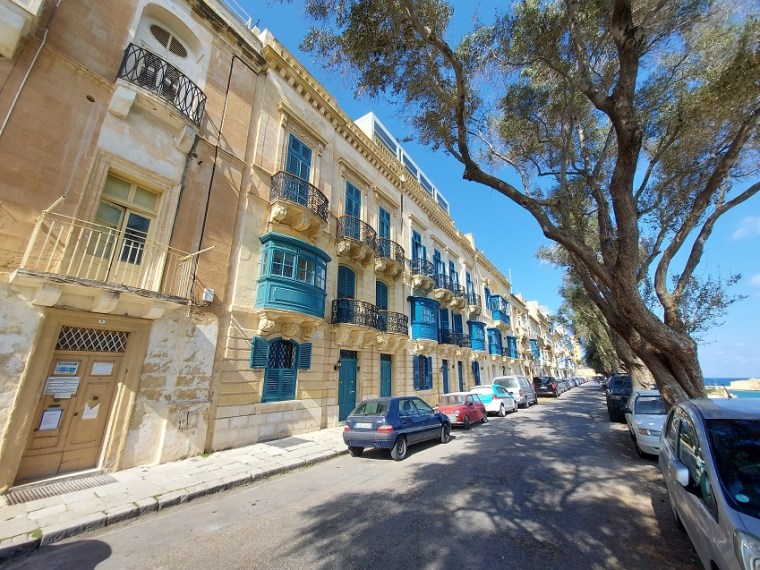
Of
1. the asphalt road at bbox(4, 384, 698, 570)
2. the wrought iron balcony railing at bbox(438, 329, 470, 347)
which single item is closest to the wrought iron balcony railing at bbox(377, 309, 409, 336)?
the wrought iron balcony railing at bbox(438, 329, 470, 347)

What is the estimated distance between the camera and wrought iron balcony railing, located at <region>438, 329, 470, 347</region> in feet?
67.6

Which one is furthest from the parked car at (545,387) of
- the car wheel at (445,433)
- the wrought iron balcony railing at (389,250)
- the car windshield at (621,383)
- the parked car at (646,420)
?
the car wheel at (445,433)

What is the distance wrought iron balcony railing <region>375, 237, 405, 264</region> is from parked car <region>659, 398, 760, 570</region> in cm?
1244

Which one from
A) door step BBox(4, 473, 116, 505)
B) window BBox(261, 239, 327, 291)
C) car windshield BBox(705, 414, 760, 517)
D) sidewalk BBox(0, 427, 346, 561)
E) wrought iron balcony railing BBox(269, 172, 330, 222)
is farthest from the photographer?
wrought iron balcony railing BBox(269, 172, 330, 222)

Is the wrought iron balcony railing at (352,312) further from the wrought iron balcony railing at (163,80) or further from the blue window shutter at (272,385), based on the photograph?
the wrought iron balcony railing at (163,80)

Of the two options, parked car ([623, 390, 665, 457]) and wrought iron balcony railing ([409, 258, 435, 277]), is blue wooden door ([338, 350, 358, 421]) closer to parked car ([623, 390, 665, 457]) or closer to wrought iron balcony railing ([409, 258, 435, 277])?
wrought iron balcony railing ([409, 258, 435, 277])

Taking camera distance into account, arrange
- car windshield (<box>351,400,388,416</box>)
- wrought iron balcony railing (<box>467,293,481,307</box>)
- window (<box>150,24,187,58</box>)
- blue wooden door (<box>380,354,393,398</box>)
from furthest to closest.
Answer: wrought iron balcony railing (<box>467,293,481,307</box>), blue wooden door (<box>380,354,393,398</box>), window (<box>150,24,187,58</box>), car windshield (<box>351,400,388,416</box>)

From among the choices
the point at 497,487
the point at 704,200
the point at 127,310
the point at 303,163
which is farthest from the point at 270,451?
the point at 704,200

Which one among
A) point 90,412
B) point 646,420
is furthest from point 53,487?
point 646,420

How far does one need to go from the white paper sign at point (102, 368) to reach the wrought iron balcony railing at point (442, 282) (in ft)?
56.8

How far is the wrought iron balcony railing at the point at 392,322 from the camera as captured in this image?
48.8ft

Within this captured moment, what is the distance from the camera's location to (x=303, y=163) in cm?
1280

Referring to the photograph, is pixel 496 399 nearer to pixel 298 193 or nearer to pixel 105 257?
pixel 298 193

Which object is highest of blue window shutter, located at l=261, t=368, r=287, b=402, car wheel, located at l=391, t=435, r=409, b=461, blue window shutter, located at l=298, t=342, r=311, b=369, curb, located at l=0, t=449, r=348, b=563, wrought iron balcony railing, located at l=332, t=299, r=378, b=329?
wrought iron balcony railing, located at l=332, t=299, r=378, b=329
